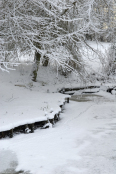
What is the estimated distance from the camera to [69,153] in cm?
607

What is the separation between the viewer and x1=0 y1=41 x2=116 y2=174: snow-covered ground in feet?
17.6

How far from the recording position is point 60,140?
704 centimetres

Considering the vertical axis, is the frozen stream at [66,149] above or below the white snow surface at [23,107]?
below

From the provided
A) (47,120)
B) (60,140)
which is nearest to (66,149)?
(60,140)

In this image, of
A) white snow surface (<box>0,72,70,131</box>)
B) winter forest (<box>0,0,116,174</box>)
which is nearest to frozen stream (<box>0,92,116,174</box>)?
winter forest (<box>0,0,116,174</box>)

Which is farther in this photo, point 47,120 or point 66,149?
point 47,120

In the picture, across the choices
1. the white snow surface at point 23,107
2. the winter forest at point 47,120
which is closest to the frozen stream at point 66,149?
the winter forest at point 47,120

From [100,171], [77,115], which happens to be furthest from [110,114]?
[100,171]

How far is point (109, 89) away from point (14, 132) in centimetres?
1077

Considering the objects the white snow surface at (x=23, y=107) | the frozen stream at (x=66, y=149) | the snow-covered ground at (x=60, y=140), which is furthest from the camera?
the white snow surface at (x=23, y=107)

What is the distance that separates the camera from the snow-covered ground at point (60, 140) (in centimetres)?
537

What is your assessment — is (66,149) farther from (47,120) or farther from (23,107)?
(23,107)

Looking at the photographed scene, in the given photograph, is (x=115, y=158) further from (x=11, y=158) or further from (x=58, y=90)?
(x=58, y=90)

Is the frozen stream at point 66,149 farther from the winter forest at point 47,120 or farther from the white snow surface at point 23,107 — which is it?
the white snow surface at point 23,107
